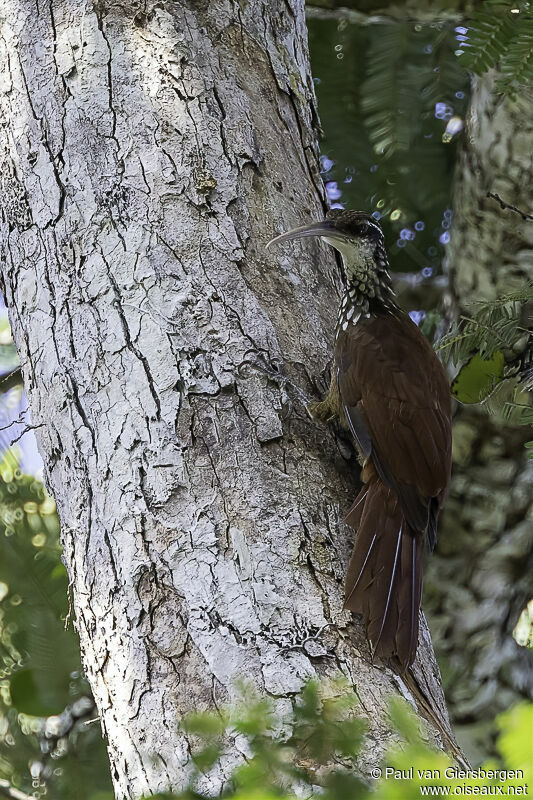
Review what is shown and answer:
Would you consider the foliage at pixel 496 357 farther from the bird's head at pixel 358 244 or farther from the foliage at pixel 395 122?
the foliage at pixel 395 122

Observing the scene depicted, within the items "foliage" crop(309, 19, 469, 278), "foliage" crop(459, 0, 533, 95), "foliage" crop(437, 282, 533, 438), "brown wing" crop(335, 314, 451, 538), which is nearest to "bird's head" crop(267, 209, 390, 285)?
"brown wing" crop(335, 314, 451, 538)

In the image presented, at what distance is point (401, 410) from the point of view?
2.31 meters

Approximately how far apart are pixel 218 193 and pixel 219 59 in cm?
42

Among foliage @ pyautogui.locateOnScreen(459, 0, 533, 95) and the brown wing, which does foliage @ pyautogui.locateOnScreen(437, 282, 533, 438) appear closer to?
the brown wing

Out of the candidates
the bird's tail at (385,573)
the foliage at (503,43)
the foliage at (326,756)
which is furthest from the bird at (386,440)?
the foliage at (503,43)

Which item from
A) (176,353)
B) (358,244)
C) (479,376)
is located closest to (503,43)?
(358,244)

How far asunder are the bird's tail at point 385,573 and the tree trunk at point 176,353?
37 mm

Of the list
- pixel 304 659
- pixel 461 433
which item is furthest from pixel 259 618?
pixel 461 433

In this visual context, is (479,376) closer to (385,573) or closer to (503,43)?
(385,573)

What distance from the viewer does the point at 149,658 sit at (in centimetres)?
172

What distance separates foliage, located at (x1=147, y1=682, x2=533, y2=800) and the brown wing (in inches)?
26.9

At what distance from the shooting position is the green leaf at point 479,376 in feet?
7.64

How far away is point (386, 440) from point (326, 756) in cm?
118

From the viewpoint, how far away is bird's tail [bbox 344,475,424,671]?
1792 mm
